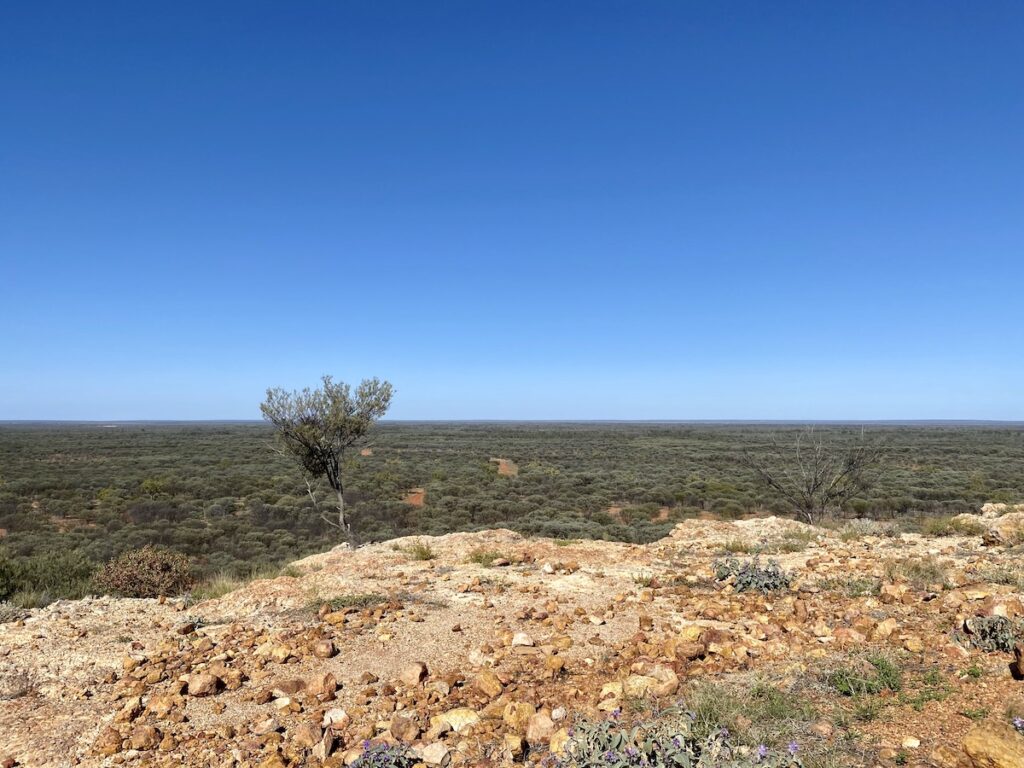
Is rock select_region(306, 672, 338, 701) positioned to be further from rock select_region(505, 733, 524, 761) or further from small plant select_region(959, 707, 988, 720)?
small plant select_region(959, 707, 988, 720)

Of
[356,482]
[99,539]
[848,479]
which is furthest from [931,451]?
[99,539]

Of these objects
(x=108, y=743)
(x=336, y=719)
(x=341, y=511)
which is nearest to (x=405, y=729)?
(x=336, y=719)

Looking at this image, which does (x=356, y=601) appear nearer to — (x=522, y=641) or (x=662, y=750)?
(x=522, y=641)

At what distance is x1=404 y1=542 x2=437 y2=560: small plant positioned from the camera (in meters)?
10.6

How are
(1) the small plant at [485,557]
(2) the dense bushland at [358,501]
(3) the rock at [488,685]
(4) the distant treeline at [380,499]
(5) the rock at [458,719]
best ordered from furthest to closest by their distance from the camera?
(4) the distant treeline at [380,499] < (2) the dense bushland at [358,501] < (1) the small plant at [485,557] < (3) the rock at [488,685] < (5) the rock at [458,719]

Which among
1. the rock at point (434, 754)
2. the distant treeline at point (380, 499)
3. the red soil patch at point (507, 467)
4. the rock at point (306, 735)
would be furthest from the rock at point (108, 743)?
the red soil patch at point (507, 467)

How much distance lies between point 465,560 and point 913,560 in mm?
6928

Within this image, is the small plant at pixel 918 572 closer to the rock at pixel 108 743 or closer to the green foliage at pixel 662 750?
the green foliage at pixel 662 750

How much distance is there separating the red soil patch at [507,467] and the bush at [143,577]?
3415 cm

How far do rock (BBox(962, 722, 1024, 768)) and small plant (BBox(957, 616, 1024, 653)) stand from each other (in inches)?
75.5

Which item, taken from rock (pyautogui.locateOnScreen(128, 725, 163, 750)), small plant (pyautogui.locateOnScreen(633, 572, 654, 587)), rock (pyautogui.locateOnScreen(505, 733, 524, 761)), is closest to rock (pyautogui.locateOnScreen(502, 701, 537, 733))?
rock (pyautogui.locateOnScreen(505, 733, 524, 761))

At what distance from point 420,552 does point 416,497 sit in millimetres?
23628

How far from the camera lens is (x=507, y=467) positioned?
51.8 meters

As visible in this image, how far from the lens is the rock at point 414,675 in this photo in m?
4.97
